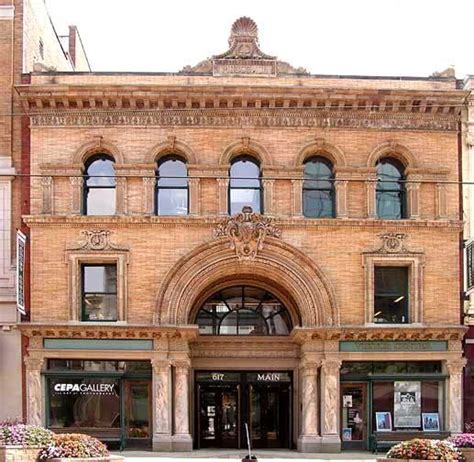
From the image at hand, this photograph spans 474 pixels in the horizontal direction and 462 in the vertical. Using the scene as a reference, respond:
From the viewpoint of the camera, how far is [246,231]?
103ft

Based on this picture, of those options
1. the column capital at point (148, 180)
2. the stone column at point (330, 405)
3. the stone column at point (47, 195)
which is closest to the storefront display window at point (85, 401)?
the stone column at point (47, 195)

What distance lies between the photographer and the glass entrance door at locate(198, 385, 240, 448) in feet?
110

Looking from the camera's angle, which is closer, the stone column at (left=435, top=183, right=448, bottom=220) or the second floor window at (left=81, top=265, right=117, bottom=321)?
the second floor window at (left=81, top=265, right=117, bottom=321)

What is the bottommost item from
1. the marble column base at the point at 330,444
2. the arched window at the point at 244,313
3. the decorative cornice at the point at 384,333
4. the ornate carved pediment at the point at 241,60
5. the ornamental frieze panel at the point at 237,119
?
the marble column base at the point at 330,444

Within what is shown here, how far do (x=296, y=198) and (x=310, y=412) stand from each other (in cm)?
686

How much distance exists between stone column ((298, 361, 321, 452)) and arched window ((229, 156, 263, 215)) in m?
5.44

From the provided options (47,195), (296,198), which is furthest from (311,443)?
(47,195)

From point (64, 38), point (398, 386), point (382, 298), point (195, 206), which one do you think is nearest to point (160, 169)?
point (195, 206)

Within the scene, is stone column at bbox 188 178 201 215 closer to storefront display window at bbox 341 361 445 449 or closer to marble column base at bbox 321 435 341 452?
storefront display window at bbox 341 361 445 449

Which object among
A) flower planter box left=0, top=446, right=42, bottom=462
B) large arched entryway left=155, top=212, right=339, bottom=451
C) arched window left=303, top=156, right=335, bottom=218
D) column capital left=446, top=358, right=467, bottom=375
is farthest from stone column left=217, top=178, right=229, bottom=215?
flower planter box left=0, top=446, right=42, bottom=462

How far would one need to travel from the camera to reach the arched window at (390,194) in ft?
107

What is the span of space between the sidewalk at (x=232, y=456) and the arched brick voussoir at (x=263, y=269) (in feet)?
13.4

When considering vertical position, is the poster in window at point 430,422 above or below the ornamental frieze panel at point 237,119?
below

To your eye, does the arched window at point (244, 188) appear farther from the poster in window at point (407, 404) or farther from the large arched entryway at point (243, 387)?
the poster in window at point (407, 404)
